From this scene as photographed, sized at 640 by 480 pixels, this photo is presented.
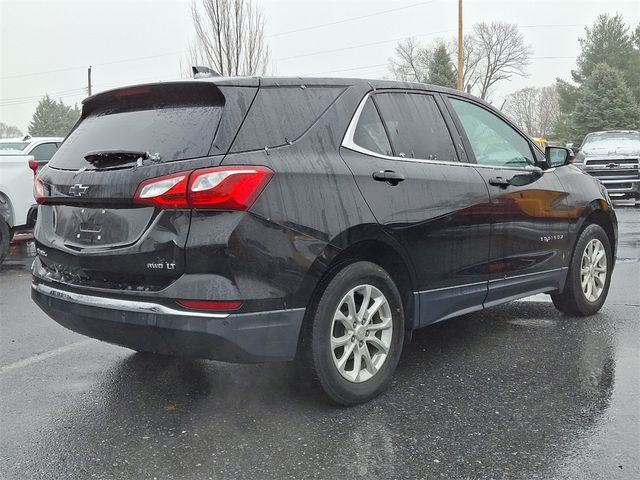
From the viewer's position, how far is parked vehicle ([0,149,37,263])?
8.52 meters

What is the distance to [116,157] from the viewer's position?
3.21 meters

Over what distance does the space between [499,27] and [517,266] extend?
61853 millimetres

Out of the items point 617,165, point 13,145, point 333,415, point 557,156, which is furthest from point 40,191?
point 617,165

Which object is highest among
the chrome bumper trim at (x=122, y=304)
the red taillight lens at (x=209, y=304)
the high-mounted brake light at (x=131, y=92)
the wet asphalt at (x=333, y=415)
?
the high-mounted brake light at (x=131, y=92)

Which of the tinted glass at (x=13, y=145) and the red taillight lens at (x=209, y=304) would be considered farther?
the tinted glass at (x=13, y=145)

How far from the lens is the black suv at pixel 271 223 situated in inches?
116

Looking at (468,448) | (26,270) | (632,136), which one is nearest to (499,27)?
(632,136)

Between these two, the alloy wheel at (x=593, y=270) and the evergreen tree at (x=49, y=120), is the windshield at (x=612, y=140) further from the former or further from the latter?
the evergreen tree at (x=49, y=120)

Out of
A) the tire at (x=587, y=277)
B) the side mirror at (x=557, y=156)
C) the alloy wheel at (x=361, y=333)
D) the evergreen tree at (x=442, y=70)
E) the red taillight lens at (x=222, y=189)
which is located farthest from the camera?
the evergreen tree at (x=442, y=70)

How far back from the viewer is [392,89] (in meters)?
3.89

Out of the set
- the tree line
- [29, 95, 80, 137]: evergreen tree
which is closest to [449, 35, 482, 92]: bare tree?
the tree line

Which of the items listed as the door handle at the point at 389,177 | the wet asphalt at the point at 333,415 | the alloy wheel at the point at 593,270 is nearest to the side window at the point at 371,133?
the door handle at the point at 389,177

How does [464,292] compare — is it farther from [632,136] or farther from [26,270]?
[632,136]

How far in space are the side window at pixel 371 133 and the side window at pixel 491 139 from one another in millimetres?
806
